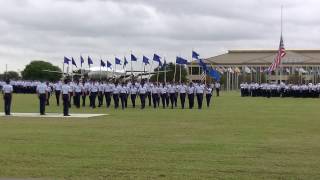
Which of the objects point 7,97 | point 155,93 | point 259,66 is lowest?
point 7,97

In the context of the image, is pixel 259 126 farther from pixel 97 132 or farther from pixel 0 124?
pixel 0 124

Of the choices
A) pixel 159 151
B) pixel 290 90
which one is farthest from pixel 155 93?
pixel 290 90

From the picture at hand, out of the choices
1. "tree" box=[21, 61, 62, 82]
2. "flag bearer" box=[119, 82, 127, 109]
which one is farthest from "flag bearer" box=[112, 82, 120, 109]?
"tree" box=[21, 61, 62, 82]

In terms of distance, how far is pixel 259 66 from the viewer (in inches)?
4953

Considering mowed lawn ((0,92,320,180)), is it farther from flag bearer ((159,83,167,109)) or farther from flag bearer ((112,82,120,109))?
flag bearer ((159,83,167,109))

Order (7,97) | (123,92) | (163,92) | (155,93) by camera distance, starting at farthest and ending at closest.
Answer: (163,92) → (155,93) → (123,92) → (7,97)

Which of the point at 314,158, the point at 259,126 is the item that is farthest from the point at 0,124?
the point at 314,158

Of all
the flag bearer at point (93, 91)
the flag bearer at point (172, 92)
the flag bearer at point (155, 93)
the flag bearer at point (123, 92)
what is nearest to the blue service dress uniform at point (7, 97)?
the flag bearer at point (93, 91)

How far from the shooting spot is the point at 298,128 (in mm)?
20031

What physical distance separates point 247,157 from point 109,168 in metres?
2.97

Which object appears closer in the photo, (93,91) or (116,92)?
(116,92)

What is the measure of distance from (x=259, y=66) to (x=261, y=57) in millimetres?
12631

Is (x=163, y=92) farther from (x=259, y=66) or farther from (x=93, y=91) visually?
(x=259, y=66)

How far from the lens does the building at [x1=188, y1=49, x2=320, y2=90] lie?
109m
